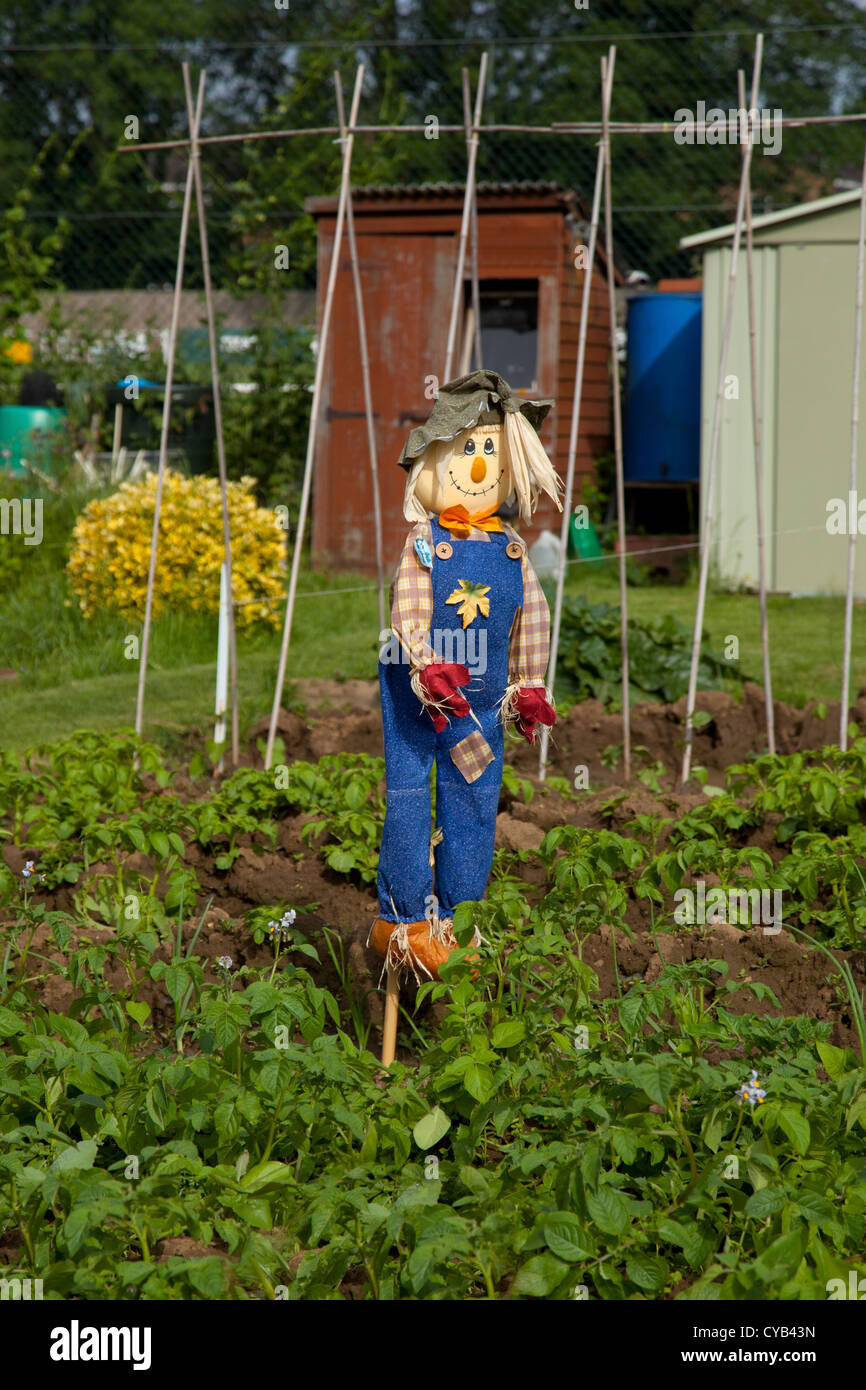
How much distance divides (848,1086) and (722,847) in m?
1.27

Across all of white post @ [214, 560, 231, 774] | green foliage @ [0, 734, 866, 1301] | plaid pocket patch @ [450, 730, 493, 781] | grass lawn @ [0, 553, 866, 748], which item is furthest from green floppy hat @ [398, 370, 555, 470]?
grass lawn @ [0, 553, 866, 748]

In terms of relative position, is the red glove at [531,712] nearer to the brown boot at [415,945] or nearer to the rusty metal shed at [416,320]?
the brown boot at [415,945]

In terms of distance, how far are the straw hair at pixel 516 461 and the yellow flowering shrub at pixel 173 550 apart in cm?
394

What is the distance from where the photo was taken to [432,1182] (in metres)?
1.96

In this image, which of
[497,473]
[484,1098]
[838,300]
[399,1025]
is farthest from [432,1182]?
[838,300]

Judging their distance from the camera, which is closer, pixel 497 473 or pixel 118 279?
pixel 497 473

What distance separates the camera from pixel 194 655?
21.9ft

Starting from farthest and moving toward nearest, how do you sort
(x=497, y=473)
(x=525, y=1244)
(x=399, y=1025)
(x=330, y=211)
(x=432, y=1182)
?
(x=330, y=211)
(x=399, y=1025)
(x=497, y=473)
(x=432, y=1182)
(x=525, y=1244)

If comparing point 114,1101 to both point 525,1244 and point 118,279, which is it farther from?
point 118,279

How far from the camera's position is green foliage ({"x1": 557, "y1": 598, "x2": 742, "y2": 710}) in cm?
557

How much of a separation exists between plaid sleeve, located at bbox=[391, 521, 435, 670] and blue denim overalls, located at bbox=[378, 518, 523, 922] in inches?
1.3

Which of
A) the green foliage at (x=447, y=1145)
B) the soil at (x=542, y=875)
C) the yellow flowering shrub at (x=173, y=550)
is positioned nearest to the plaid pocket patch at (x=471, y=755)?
the green foliage at (x=447, y=1145)

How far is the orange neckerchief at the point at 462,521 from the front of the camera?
2773mm
